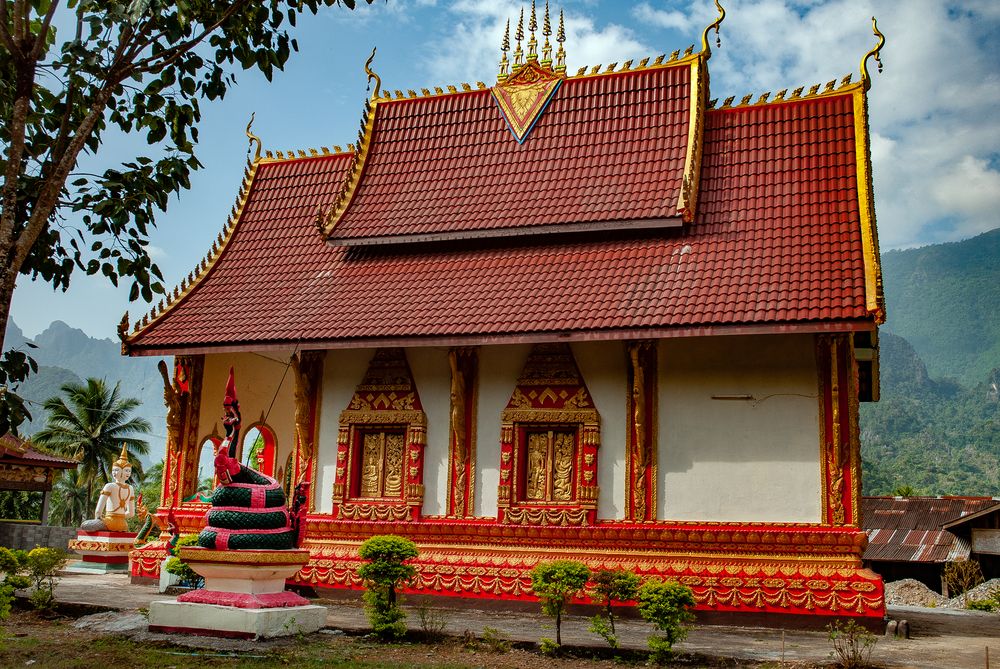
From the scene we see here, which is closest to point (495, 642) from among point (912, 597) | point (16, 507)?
point (912, 597)

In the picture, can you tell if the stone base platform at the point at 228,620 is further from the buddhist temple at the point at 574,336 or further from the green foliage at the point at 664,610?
the buddhist temple at the point at 574,336

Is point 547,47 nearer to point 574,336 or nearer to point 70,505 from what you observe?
point 574,336

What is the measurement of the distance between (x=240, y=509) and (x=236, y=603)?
782 mm

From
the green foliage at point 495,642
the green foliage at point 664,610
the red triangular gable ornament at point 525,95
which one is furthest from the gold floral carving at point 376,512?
the red triangular gable ornament at point 525,95

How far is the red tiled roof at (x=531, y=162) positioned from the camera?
1304 centimetres

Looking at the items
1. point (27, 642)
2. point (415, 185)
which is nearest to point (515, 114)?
point (415, 185)

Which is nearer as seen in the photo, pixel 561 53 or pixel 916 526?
pixel 561 53

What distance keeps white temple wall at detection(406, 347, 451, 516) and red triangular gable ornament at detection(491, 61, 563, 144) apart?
3590 millimetres

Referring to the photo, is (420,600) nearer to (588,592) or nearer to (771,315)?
(588,592)

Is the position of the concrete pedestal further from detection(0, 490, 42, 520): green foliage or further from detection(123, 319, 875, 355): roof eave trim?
detection(0, 490, 42, 520): green foliage

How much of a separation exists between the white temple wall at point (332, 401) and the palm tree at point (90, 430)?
25585 millimetres

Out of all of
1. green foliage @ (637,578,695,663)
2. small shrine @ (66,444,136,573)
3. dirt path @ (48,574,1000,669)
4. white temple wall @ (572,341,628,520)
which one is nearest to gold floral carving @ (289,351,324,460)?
dirt path @ (48,574,1000,669)

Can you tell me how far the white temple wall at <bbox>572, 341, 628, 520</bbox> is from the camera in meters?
11.8

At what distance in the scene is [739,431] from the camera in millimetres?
11406
